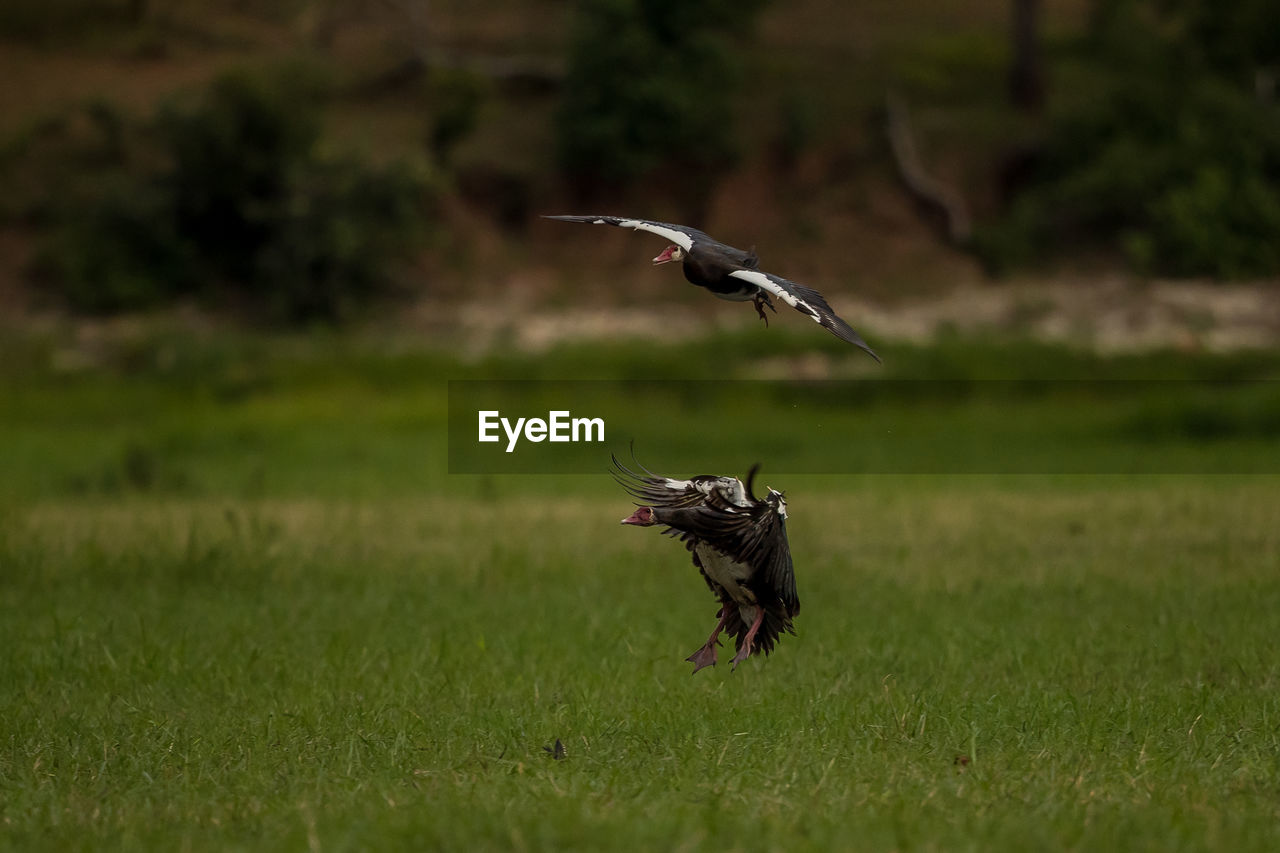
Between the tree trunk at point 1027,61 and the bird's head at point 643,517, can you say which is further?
the tree trunk at point 1027,61

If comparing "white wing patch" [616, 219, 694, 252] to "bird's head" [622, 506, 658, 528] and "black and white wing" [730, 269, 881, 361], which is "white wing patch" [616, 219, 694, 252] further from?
"bird's head" [622, 506, 658, 528]

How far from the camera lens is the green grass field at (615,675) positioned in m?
4.85

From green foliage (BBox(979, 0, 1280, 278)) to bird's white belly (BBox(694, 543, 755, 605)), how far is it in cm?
2202

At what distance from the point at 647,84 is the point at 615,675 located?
21.3 m

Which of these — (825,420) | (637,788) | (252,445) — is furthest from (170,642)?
(825,420)

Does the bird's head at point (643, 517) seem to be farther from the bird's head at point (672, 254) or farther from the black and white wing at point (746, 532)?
the bird's head at point (672, 254)

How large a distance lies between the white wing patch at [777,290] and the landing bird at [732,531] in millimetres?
772

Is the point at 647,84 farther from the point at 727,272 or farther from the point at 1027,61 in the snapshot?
the point at 727,272

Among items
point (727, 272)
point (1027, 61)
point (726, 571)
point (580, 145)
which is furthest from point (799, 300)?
point (1027, 61)

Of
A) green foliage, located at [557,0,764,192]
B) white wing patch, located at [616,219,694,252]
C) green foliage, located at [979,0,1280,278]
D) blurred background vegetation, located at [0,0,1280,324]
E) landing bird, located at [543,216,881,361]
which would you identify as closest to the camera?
landing bird, located at [543,216,881,361]

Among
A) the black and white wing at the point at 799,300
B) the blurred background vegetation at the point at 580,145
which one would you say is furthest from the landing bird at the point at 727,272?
the blurred background vegetation at the point at 580,145

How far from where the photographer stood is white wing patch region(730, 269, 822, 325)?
5.23 meters

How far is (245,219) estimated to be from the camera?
2677 cm

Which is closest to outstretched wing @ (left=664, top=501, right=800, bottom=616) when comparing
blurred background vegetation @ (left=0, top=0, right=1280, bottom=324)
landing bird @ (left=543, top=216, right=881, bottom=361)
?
landing bird @ (left=543, top=216, right=881, bottom=361)
